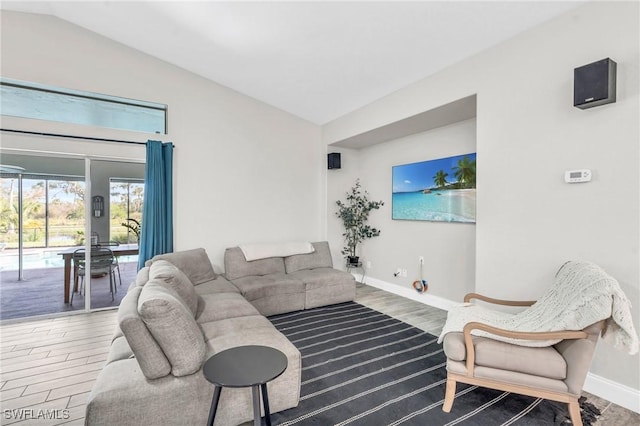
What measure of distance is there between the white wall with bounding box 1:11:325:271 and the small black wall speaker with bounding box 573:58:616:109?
3.91m

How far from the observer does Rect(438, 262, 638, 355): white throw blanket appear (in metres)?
1.72

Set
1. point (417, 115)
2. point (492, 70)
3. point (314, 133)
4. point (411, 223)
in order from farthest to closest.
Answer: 1. point (314, 133)
2. point (411, 223)
3. point (417, 115)
4. point (492, 70)

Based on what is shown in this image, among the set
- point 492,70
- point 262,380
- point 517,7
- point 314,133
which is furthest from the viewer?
point 314,133

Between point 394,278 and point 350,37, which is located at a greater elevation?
point 350,37

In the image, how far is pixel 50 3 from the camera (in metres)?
3.33

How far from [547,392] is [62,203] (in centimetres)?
530

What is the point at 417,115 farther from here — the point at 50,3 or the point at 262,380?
the point at 50,3

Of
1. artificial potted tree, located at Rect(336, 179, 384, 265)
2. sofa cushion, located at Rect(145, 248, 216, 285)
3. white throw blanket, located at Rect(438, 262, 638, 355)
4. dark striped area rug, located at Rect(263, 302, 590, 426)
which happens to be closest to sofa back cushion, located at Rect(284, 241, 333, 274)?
artificial potted tree, located at Rect(336, 179, 384, 265)

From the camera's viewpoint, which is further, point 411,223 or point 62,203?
point 411,223

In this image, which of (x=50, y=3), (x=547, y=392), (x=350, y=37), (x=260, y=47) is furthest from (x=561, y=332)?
(x=50, y=3)

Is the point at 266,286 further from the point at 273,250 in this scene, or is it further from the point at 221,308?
the point at 221,308

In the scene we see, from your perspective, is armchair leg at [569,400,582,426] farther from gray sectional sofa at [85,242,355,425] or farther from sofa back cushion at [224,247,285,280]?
sofa back cushion at [224,247,285,280]

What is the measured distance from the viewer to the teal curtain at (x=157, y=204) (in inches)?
158

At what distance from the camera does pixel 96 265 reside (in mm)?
4055
